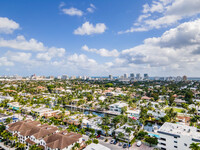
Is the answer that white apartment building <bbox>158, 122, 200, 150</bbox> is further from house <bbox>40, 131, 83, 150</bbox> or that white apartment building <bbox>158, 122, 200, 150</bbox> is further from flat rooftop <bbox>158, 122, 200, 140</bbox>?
house <bbox>40, 131, 83, 150</bbox>

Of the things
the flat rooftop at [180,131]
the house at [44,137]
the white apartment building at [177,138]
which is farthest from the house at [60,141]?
the flat rooftop at [180,131]

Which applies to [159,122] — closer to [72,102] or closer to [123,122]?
[123,122]

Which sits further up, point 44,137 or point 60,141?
point 60,141

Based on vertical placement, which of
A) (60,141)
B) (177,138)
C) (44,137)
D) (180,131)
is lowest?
(44,137)

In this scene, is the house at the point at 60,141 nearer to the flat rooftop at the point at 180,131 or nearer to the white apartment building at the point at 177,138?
the white apartment building at the point at 177,138

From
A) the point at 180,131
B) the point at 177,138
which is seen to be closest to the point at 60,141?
the point at 177,138

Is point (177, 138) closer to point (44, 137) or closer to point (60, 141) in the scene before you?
point (60, 141)

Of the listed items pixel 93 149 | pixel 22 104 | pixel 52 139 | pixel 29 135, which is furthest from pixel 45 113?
pixel 93 149

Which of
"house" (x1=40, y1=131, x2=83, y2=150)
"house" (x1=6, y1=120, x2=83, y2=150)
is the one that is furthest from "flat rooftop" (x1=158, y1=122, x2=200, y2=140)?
"house" (x1=6, y1=120, x2=83, y2=150)
